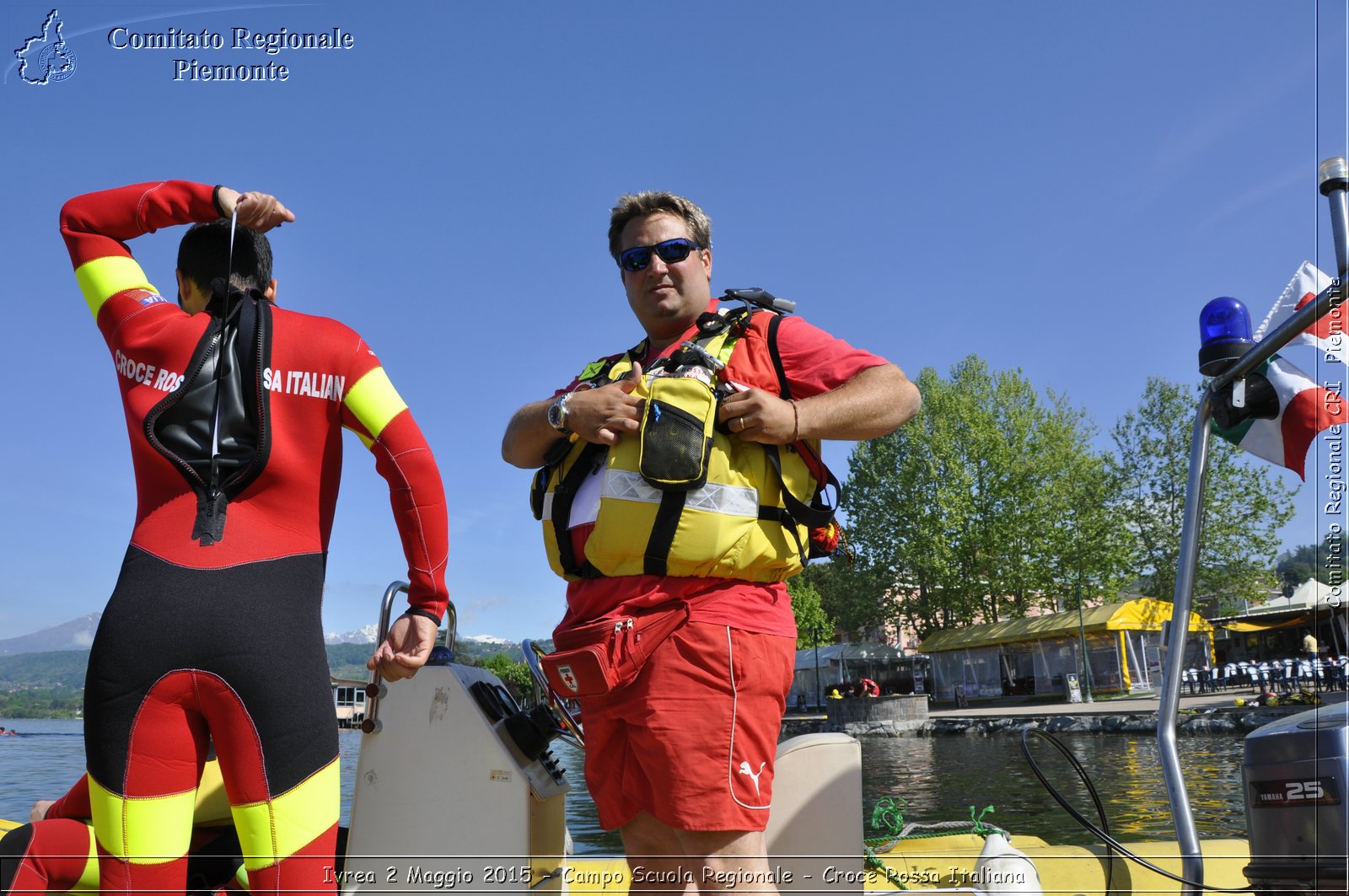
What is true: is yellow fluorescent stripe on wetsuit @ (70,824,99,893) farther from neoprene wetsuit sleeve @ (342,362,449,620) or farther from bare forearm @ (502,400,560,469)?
bare forearm @ (502,400,560,469)

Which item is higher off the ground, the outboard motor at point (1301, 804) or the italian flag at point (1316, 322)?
the italian flag at point (1316, 322)

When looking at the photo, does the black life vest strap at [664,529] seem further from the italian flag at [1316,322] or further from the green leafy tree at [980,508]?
the green leafy tree at [980,508]

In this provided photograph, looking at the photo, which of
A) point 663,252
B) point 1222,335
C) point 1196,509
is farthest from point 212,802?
point 1222,335

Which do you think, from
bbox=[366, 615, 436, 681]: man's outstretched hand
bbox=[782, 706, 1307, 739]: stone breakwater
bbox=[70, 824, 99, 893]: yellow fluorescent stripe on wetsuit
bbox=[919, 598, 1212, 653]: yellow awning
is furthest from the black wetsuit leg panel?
bbox=[919, 598, 1212, 653]: yellow awning

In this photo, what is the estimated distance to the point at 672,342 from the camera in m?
2.42

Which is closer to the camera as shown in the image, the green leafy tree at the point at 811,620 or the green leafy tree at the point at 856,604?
the green leafy tree at the point at 856,604

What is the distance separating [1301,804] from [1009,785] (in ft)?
45.5

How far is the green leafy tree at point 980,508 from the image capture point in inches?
1731

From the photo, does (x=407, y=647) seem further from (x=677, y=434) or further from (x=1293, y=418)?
(x=1293, y=418)

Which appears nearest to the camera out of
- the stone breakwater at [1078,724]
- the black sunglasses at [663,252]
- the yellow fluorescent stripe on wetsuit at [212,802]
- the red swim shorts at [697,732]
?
the red swim shorts at [697,732]

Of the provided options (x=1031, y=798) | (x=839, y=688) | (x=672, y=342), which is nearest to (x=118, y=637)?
(x=672, y=342)

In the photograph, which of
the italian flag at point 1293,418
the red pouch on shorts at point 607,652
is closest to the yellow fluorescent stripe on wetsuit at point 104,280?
the red pouch on shorts at point 607,652

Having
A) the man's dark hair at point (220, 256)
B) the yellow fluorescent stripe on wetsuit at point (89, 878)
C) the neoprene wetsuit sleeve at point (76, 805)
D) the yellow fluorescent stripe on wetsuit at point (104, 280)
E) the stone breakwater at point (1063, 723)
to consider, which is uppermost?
the man's dark hair at point (220, 256)

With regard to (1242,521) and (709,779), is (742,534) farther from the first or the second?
(1242,521)
